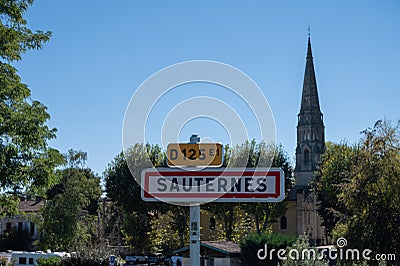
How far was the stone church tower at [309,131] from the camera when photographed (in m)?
97.3

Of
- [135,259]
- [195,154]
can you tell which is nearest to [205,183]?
[195,154]

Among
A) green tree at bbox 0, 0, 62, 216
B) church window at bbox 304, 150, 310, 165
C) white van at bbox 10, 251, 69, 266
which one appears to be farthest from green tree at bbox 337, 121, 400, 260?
church window at bbox 304, 150, 310, 165

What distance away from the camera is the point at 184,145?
19.2 ft

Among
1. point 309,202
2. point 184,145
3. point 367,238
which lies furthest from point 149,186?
point 309,202

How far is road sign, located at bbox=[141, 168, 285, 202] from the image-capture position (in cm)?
596

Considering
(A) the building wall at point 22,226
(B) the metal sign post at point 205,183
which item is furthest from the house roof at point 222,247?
(B) the metal sign post at point 205,183

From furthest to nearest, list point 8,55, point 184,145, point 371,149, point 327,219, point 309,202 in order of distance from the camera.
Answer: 1. point 309,202
2. point 327,219
3. point 371,149
4. point 8,55
5. point 184,145

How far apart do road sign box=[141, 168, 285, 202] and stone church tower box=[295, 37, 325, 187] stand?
299ft

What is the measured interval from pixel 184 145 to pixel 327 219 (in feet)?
176

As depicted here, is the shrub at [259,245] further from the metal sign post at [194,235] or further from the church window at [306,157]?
the church window at [306,157]

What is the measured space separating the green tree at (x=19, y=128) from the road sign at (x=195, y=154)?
10.3 m

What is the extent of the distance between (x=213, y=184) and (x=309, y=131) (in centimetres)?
9532

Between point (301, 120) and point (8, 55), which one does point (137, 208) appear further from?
point (301, 120)

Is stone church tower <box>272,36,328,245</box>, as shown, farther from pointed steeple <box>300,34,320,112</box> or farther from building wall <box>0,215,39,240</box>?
building wall <box>0,215,39,240</box>
